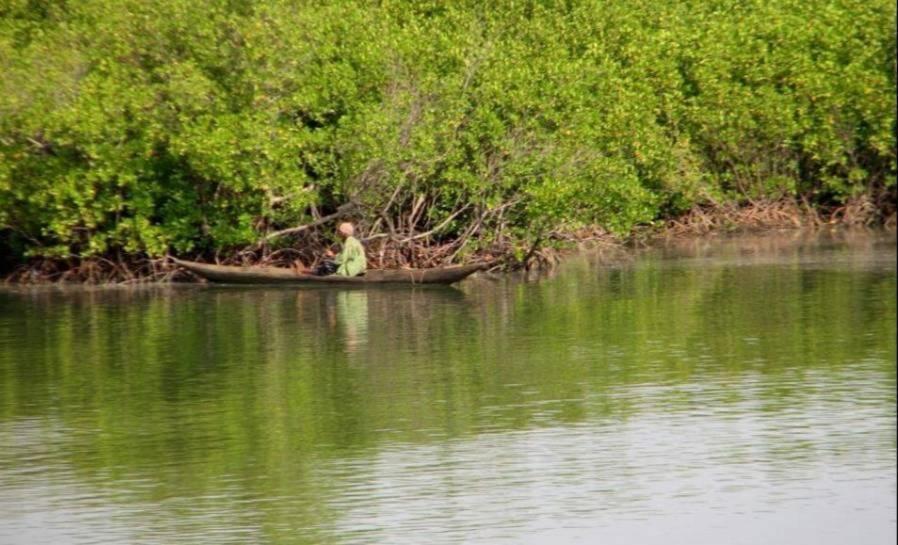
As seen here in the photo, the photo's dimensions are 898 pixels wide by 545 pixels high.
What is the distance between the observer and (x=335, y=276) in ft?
80.8

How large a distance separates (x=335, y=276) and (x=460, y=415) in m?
9.97

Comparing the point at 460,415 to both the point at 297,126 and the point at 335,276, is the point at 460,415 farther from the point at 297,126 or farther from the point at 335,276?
the point at 297,126

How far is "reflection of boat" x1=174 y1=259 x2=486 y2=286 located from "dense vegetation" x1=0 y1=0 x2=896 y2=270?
2.31ft

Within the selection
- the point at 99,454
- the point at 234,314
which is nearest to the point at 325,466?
the point at 99,454

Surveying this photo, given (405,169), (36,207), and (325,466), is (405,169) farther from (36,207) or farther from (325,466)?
(325,466)

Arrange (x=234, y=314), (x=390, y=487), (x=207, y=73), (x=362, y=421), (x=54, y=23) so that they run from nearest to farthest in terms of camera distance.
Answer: (x=390, y=487) → (x=362, y=421) → (x=234, y=314) → (x=207, y=73) → (x=54, y=23)

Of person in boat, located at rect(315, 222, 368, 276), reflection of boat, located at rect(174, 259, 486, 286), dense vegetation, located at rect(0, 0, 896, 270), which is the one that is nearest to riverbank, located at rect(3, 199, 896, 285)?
dense vegetation, located at rect(0, 0, 896, 270)

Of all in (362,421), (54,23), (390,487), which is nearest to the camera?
(390,487)

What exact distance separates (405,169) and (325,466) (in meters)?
13.2

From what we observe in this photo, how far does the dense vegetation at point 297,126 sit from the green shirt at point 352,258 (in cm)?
144

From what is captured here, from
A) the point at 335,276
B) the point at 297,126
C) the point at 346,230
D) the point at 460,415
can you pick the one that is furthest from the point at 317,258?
the point at 460,415

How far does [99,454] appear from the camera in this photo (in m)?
13.8

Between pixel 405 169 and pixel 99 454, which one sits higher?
pixel 405 169

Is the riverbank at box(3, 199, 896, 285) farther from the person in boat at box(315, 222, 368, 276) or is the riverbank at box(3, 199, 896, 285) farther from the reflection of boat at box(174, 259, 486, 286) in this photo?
the person in boat at box(315, 222, 368, 276)
